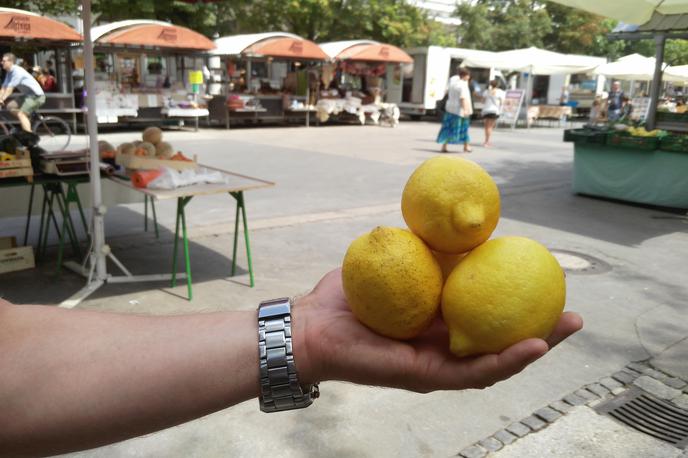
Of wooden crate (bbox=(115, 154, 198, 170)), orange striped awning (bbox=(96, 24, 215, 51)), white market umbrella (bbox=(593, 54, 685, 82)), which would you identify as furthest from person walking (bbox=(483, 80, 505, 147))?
wooden crate (bbox=(115, 154, 198, 170))

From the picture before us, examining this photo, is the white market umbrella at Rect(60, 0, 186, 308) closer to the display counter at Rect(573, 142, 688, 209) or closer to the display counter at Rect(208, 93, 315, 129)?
the display counter at Rect(573, 142, 688, 209)

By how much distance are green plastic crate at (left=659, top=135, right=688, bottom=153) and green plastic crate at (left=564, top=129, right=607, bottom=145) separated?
2.86 ft

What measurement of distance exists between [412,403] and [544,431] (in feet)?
2.39

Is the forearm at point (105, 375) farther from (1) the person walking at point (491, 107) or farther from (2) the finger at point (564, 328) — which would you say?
(1) the person walking at point (491, 107)

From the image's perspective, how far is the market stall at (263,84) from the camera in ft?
61.9

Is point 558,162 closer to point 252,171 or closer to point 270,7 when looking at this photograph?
point 252,171

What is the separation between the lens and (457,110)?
43.3 ft

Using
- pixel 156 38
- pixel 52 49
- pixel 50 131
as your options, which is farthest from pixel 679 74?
pixel 52 49

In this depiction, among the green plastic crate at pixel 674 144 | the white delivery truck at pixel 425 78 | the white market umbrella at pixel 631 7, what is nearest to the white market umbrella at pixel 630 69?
the white delivery truck at pixel 425 78

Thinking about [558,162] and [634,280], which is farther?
[558,162]

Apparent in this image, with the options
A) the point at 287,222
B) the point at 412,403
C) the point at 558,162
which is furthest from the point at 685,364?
the point at 558,162

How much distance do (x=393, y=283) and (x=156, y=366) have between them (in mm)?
542

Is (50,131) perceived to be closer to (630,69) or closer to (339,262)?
(339,262)

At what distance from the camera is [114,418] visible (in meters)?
1.21
